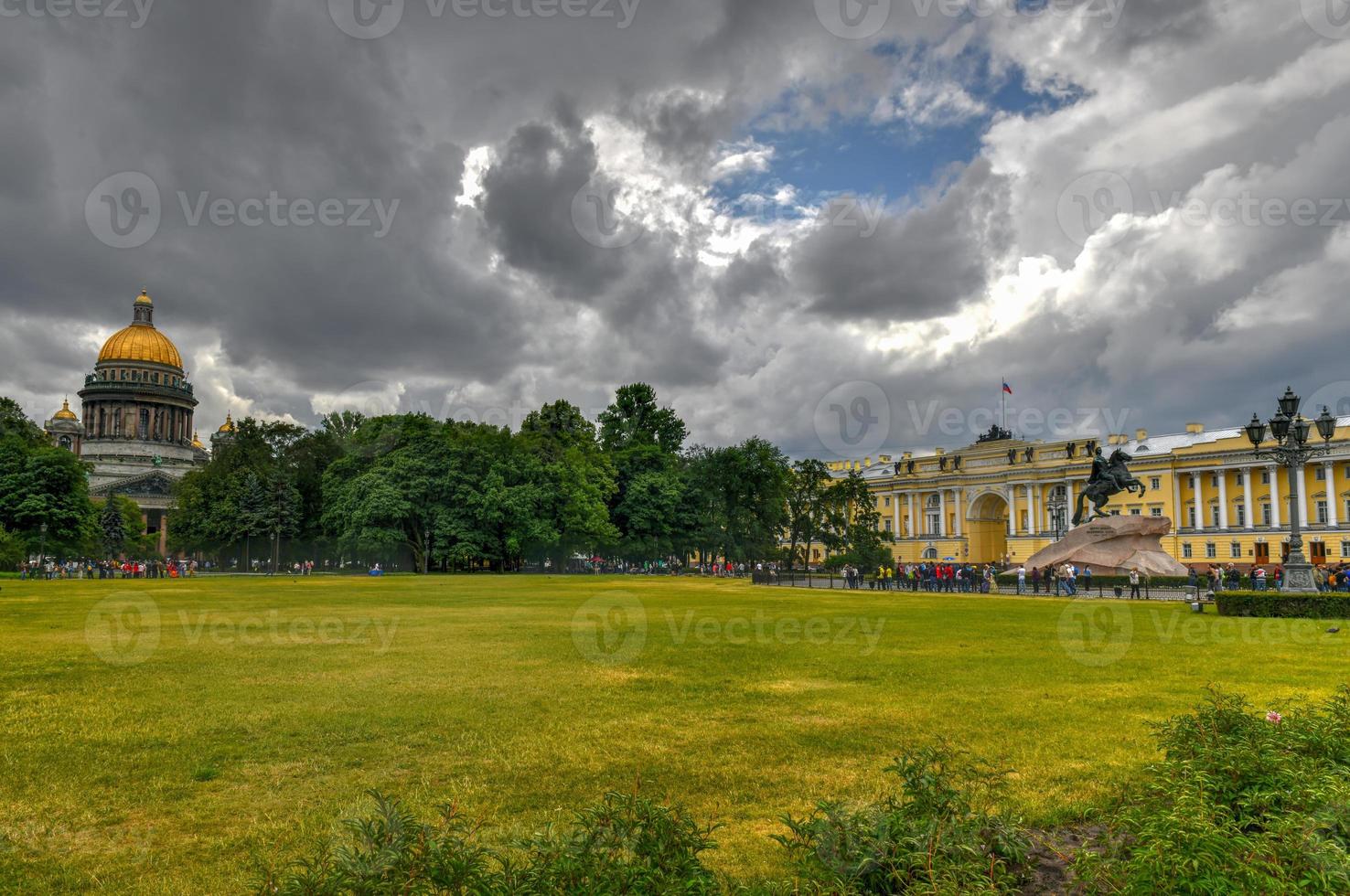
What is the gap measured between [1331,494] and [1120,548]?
50.4 m

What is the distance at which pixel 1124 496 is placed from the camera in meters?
93.6

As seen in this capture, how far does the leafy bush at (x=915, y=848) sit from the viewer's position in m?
3.98

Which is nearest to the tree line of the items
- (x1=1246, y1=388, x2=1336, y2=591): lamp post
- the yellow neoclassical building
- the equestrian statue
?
the yellow neoclassical building

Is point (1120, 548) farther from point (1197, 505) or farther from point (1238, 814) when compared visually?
point (1197, 505)

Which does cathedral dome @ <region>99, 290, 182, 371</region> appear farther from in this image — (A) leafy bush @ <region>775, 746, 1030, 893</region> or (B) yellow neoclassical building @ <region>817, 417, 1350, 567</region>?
(A) leafy bush @ <region>775, 746, 1030, 893</region>

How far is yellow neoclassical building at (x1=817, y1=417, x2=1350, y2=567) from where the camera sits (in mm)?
78938

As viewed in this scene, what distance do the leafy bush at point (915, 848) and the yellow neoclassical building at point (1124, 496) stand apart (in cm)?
6204

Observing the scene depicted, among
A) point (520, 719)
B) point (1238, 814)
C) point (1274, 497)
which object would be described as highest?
point (1274, 497)

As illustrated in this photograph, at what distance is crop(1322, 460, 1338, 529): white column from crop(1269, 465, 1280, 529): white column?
406 centimetres

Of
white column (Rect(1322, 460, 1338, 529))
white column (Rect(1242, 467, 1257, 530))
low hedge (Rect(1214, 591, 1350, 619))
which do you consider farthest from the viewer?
white column (Rect(1242, 467, 1257, 530))

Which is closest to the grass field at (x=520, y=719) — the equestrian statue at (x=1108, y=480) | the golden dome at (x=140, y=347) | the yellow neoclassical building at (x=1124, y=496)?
the equestrian statue at (x=1108, y=480)

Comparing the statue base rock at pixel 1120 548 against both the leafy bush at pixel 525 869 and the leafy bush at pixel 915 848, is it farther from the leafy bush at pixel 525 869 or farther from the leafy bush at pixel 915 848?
the leafy bush at pixel 525 869

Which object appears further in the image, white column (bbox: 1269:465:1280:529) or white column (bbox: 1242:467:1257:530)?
white column (bbox: 1242:467:1257:530)

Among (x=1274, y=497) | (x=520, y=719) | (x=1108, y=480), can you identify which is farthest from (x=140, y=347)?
(x=1274, y=497)
